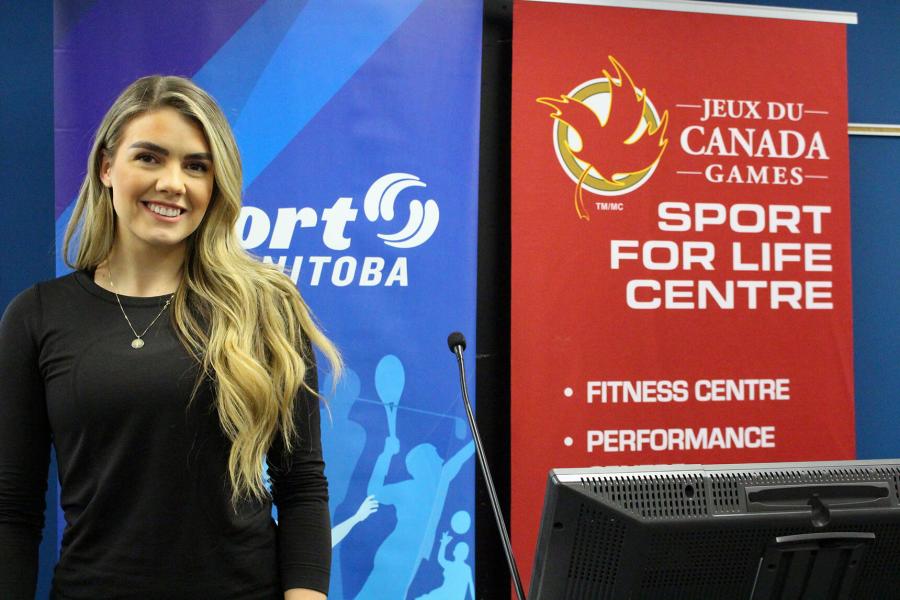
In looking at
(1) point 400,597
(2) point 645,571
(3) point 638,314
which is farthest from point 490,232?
(2) point 645,571

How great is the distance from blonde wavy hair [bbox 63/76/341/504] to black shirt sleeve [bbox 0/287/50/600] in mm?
158

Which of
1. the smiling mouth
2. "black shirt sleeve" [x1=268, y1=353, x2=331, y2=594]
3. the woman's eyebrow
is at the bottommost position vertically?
"black shirt sleeve" [x1=268, y1=353, x2=331, y2=594]

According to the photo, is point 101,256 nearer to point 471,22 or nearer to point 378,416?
point 378,416

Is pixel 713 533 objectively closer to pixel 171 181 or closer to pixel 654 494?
pixel 654 494

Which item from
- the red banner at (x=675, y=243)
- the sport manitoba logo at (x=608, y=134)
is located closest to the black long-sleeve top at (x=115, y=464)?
the red banner at (x=675, y=243)

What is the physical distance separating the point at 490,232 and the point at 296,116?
27.9 inches

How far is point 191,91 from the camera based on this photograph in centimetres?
136

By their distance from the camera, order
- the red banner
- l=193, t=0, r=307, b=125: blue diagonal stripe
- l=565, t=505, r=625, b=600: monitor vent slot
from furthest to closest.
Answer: the red banner, l=193, t=0, r=307, b=125: blue diagonal stripe, l=565, t=505, r=625, b=600: monitor vent slot

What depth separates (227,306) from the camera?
1356 mm

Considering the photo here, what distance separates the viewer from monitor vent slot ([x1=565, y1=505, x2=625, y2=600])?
950mm

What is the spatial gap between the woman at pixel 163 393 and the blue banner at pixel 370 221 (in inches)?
38.8

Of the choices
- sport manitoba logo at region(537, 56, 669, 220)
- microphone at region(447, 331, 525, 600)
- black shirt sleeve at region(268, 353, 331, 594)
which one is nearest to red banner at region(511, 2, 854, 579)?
sport manitoba logo at region(537, 56, 669, 220)

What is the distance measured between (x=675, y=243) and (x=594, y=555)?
5.98ft

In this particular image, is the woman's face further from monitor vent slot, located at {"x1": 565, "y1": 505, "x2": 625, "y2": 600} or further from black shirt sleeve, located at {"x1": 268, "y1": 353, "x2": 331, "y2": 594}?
monitor vent slot, located at {"x1": 565, "y1": 505, "x2": 625, "y2": 600}
